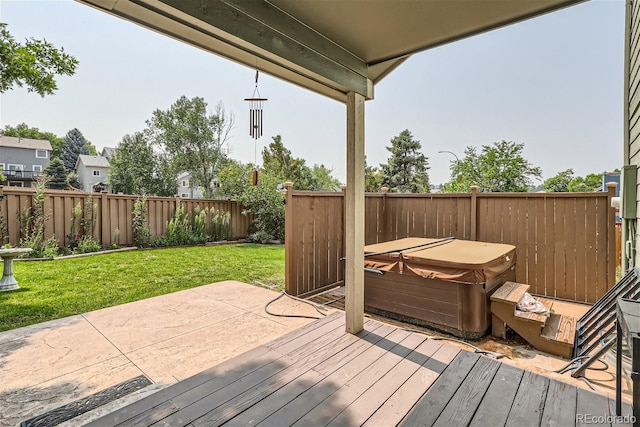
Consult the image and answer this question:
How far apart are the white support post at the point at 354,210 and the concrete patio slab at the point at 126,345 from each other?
33.0 inches

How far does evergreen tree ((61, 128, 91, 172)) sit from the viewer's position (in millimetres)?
34625

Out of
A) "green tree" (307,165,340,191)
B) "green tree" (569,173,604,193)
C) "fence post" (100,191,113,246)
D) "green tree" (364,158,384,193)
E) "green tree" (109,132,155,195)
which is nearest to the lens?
"fence post" (100,191,113,246)

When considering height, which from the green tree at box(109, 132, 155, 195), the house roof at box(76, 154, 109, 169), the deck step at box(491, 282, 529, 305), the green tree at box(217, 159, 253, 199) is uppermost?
the house roof at box(76, 154, 109, 169)

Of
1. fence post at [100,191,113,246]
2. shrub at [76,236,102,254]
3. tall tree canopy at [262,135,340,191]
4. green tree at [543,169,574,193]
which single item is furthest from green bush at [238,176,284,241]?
green tree at [543,169,574,193]

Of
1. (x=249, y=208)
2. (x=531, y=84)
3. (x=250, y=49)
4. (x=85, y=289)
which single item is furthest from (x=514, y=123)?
(x=85, y=289)

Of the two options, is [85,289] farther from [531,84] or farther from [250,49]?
[531,84]

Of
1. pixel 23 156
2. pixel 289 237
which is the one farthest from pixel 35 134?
pixel 289 237

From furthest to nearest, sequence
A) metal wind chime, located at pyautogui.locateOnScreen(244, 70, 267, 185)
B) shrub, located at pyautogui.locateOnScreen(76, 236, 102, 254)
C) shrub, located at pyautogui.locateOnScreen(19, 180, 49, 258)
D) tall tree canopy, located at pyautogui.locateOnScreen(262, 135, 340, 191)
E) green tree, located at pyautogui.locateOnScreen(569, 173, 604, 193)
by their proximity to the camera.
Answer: tall tree canopy, located at pyautogui.locateOnScreen(262, 135, 340, 191)
green tree, located at pyautogui.locateOnScreen(569, 173, 604, 193)
shrub, located at pyautogui.locateOnScreen(76, 236, 102, 254)
shrub, located at pyautogui.locateOnScreen(19, 180, 49, 258)
metal wind chime, located at pyautogui.locateOnScreen(244, 70, 267, 185)

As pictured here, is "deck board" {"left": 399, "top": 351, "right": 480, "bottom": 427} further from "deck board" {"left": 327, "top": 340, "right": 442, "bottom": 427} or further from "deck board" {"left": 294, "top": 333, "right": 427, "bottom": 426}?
"deck board" {"left": 294, "top": 333, "right": 427, "bottom": 426}

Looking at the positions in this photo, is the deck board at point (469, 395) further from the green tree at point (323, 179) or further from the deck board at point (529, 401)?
the green tree at point (323, 179)

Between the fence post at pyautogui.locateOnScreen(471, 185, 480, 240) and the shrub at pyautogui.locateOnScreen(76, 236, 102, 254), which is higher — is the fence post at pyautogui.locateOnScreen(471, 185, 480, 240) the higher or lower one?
the higher one

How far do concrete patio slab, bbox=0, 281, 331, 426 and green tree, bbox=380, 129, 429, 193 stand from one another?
46.8ft

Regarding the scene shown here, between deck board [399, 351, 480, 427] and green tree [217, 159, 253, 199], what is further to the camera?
green tree [217, 159, 253, 199]

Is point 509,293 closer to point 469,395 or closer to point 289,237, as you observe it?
point 469,395
